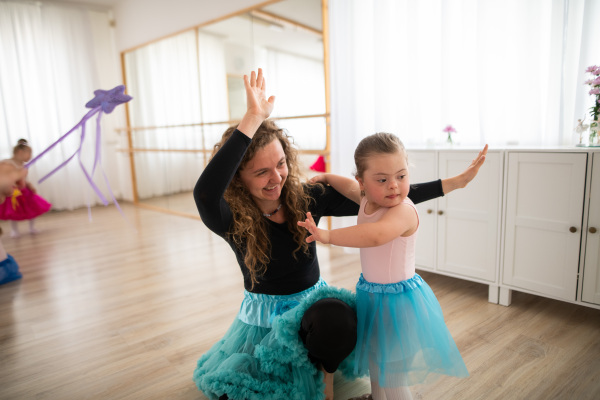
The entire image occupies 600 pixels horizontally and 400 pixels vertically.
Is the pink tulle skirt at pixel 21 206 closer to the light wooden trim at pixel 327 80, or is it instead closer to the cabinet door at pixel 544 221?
the light wooden trim at pixel 327 80

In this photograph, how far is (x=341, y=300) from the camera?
128cm

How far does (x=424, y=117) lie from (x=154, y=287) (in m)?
2.12

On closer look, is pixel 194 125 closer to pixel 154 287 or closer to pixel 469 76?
pixel 154 287

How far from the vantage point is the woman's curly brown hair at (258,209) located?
1348 mm

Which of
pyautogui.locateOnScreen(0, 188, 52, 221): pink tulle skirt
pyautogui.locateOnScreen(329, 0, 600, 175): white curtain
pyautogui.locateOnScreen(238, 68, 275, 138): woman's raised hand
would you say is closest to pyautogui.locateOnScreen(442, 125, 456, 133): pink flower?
pyautogui.locateOnScreen(329, 0, 600, 175): white curtain

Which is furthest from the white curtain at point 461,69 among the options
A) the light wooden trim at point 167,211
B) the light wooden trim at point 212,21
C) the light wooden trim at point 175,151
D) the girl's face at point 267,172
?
the light wooden trim at point 167,211

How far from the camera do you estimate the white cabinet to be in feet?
7.25

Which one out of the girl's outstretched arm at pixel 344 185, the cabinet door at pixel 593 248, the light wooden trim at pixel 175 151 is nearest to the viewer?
the girl's outstretched arm at pixel 344 185

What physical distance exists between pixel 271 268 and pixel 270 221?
17cm

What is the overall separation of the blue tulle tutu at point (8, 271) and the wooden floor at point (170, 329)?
0.23 ft

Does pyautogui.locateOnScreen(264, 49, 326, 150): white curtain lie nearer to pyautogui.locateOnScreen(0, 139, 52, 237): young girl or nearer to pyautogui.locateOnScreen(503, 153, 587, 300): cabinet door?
pyautogui.locateOnScreen(503, 153, 587, 300): cabinet door

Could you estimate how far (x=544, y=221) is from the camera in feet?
6.70

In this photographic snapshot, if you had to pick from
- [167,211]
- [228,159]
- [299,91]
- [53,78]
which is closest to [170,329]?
[228,159]

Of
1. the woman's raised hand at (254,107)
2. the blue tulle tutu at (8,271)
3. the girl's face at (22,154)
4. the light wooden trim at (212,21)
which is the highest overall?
the light wooden trim at (212,21)
